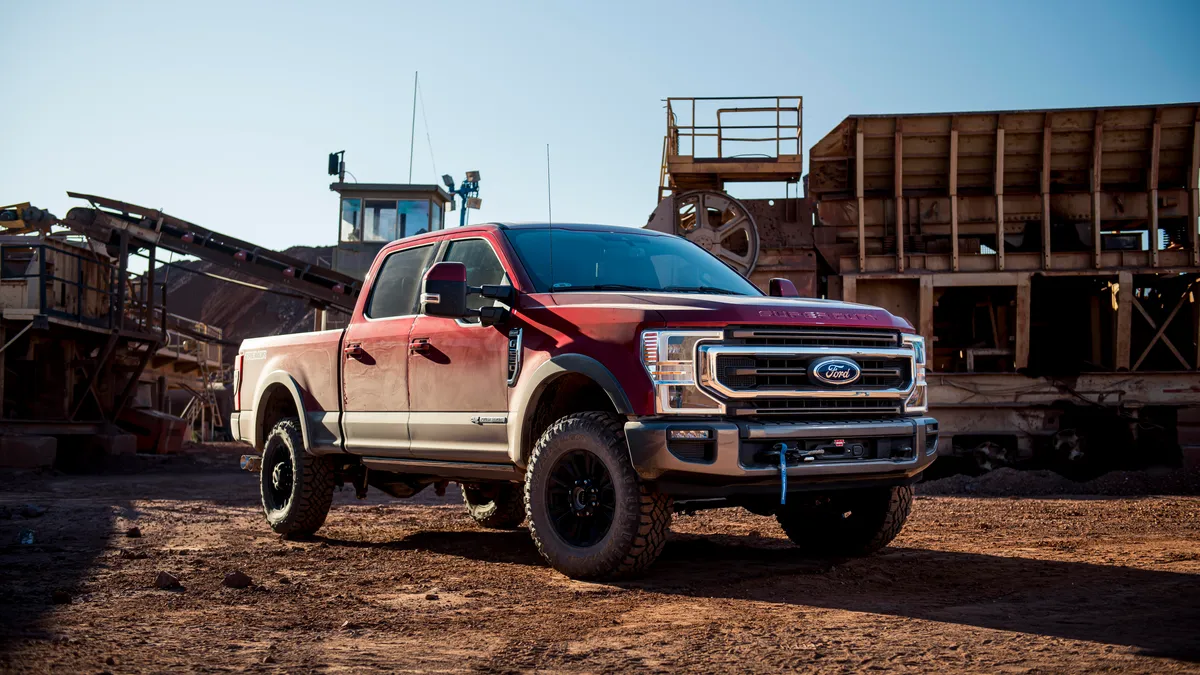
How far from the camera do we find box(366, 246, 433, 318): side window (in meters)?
7.57

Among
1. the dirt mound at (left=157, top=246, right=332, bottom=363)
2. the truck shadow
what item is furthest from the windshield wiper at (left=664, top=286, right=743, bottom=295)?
the dirt mound at (left=157, top=246, right=332, bottom=363)

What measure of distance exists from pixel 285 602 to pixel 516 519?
3.69 metres

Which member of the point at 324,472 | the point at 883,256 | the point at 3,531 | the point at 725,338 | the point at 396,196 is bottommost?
the point at 3,531

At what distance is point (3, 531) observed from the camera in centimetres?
883

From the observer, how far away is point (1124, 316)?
15.3 meters

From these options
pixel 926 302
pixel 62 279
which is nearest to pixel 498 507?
pixel 926 302

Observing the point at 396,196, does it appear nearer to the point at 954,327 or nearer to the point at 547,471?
the point at 954,327

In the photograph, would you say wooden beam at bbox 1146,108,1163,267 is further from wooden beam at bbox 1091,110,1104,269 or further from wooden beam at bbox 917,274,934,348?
wooden beam at bbox 917,274,934,348

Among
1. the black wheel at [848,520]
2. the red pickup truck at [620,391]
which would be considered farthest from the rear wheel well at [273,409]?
the black wheel at [848,520]

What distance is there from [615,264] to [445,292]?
1199 millimetres

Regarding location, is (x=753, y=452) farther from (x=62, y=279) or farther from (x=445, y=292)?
(x=62, y=279)

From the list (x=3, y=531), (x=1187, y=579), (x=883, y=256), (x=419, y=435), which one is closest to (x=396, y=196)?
(x=883, y=256)

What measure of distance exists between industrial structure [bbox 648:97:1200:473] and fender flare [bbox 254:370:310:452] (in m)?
8.62

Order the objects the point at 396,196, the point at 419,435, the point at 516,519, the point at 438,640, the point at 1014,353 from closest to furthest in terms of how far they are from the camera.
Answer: the point at 438,640
the point at 419,435
the point at 516,519
the point at 1014,353
the point at 396,196
